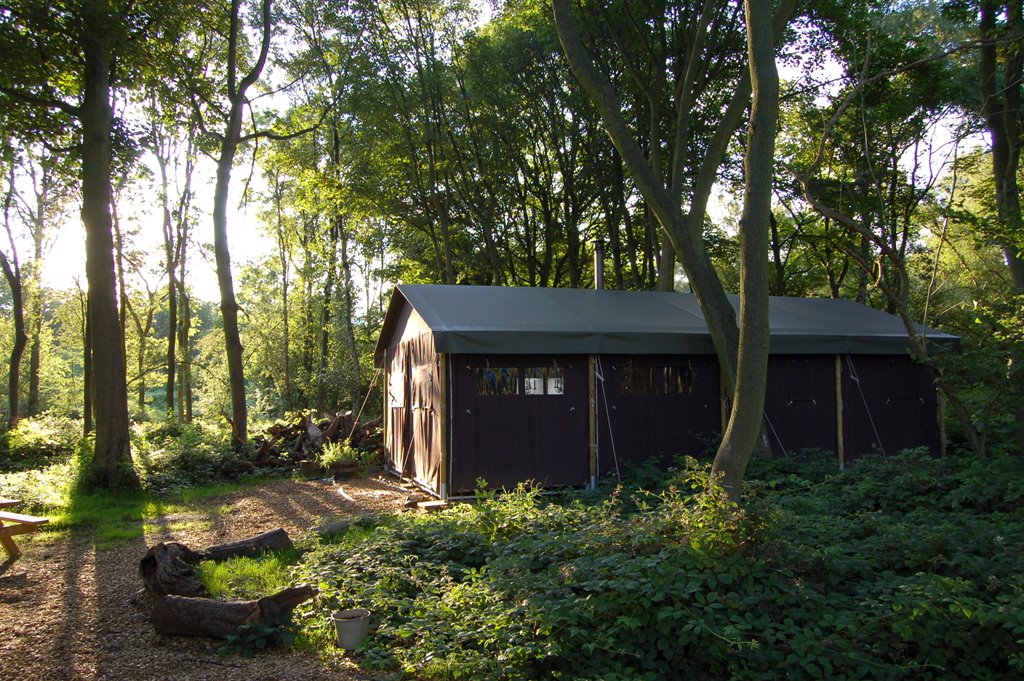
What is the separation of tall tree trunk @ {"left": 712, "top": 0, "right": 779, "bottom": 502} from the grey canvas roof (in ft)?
11.2

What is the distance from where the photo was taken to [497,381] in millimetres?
9422

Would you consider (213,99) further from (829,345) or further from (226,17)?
(829,345)

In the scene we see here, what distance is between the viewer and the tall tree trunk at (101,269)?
1062 centimetres

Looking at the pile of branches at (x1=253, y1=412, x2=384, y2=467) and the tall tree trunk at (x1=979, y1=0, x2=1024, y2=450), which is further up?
the tall tree trunk at (x1=979, y1=0, x2=1024, y2=450)

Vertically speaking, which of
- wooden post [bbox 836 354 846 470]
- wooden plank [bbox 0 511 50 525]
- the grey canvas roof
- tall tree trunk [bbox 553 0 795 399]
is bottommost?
wooden plank [bbox 0 511 50 525]

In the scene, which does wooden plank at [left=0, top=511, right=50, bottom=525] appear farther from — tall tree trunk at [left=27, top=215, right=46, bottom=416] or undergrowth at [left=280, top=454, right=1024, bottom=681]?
tall tree trunk at [left=27, top=215, right=46, bottom=416]

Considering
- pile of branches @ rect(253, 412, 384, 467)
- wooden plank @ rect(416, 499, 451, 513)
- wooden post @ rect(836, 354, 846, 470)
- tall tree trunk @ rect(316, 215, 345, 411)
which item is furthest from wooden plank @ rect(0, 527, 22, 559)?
tall tree trunk @ rect(316, 215, 345, 411)

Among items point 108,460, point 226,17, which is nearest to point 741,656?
point 108,460

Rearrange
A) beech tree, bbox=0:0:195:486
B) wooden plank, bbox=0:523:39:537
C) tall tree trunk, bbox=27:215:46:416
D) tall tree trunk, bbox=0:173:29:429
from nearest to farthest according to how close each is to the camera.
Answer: wooden plank, bbox=0:523:39:537, beech tree, bbox=0:0:195:486, tall tree trunk, bbox=0:173:29:429, tall tree trunk, bbox=27:215:46:416

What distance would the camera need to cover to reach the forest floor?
3928 mm

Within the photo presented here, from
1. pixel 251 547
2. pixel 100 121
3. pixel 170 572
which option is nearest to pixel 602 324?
pixel 251 547

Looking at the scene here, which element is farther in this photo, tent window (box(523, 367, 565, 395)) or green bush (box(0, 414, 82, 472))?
green bush (box(0, 414, 82, 472))

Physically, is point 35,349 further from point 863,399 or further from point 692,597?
point 692,597

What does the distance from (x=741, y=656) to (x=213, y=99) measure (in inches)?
658
